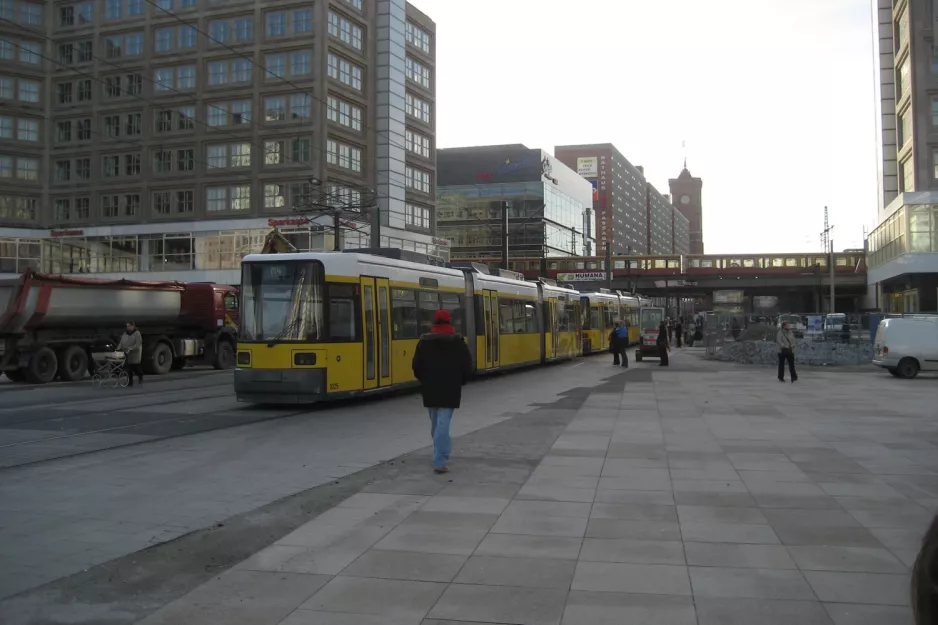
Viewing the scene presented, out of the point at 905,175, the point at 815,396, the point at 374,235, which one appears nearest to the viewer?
the point at 815,396

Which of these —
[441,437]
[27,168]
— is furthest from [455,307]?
[27,168]

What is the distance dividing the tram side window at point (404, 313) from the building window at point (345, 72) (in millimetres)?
39469

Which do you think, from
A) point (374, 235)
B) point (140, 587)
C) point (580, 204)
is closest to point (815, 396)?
point (140, 587)

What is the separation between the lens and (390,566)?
18.1ft

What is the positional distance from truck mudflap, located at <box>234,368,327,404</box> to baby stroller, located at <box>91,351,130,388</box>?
8226 mm

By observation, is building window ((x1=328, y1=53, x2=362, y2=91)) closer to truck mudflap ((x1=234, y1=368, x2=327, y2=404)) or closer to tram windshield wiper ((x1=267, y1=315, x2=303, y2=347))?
tram windshield wiper ((x1=267, y1=315, x2=303, y2=347))

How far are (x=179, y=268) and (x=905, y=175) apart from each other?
4993 centimetres

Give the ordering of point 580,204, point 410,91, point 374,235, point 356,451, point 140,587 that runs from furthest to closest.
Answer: point 580,204 < point 410,91 < point 374,235 < point 356,451 < point 140,587

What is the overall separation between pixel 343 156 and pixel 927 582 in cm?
5576

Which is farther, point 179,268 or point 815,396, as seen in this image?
point 179,268

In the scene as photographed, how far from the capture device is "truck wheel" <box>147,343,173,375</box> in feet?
88.0

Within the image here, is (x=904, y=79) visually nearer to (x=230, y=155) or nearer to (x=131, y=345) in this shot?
(x=230, y=155)

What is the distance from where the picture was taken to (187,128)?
54781 mm

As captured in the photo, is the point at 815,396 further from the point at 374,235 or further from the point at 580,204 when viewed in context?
the point at 580,204
